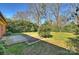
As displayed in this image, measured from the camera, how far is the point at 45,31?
238 cm

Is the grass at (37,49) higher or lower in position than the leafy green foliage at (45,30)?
lower

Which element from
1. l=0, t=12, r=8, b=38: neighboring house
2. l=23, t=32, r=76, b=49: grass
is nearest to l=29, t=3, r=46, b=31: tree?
l=23, t=32, r=76, b=49: grass

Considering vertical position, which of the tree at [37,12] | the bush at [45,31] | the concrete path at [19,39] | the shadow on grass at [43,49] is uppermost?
the tree at [37,12]

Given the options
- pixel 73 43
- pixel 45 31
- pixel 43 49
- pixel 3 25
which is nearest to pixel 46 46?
pixel 43 49

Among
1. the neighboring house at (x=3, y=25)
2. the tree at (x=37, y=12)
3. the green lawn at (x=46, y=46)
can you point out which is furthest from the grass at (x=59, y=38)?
the neighboring house at (x=3, y=25)

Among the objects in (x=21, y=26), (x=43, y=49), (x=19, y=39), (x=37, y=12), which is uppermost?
(x=37, y=12)

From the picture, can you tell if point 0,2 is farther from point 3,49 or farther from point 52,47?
point 52,47

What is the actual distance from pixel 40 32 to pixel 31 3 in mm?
321

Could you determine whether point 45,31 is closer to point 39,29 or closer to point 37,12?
point 39,29

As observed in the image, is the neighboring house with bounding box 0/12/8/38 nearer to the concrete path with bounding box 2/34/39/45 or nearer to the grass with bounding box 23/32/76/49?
the concrete path with bounding box 2/34/39/45

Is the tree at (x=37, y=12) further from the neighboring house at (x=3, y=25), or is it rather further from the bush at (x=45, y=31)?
the neighboring house at (x=3, y=25)

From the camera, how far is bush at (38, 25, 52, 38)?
238 centimetres

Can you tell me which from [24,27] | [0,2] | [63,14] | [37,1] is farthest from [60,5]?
[0,2]

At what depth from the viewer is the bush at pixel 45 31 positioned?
2.38m
